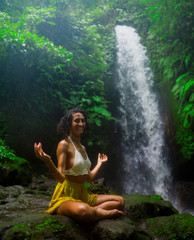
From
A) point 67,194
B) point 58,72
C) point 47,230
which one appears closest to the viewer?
point 47,230

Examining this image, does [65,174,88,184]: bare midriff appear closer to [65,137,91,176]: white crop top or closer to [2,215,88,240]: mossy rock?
[65,137,91,176]: white crop top

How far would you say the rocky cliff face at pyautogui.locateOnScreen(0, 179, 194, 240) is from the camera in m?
2.22

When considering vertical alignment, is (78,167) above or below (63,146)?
below

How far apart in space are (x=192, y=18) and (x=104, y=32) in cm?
704

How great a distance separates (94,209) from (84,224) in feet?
0.72

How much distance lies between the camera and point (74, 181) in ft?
8.90

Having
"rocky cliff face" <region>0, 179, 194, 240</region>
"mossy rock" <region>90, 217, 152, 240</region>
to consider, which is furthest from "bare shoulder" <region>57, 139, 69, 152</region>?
"mossy rock" <region>90, 217, 152, 240</region>

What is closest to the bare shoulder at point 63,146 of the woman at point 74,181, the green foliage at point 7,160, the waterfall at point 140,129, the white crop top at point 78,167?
the woman at point 74,181

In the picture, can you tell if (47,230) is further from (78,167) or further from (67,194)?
(78,167)

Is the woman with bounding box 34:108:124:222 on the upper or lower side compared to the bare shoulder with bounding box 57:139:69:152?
lower

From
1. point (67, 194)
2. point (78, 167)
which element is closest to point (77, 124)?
point (78, 167)

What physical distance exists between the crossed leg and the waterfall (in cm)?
674

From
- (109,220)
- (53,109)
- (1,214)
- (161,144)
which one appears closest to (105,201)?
(109,220)

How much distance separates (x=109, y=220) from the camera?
103 inches
